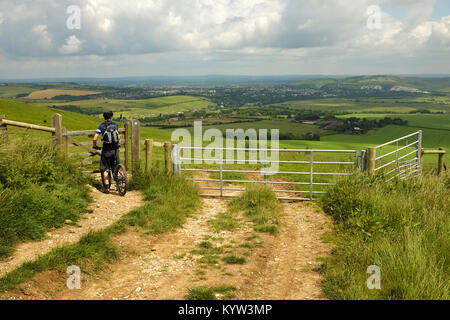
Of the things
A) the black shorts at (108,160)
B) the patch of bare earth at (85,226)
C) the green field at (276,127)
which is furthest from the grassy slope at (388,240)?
the green field at (276,127)

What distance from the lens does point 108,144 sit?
11.1m

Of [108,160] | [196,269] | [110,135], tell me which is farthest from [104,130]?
[196,269]

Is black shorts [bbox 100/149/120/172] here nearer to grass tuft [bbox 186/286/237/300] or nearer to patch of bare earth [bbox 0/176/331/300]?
patch of bare earth [bbox 0/176/331/300]

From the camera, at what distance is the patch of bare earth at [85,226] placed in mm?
6504

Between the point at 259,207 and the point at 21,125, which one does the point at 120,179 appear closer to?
the point at 21,125

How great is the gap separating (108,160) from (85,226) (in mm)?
3192

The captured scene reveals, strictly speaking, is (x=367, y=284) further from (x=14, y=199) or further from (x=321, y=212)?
(x=14, y=199)

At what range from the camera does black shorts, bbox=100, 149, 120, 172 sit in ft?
36.5

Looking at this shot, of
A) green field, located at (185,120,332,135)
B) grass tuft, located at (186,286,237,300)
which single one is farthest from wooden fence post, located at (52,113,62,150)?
green field, located at (185,120,332,135)

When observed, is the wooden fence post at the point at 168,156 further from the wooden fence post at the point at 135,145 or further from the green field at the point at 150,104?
the green field at the point at 150,104

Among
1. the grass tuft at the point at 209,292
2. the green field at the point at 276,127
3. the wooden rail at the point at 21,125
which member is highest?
the wooden rail at the point at 21,125

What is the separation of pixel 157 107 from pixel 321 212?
141 meters

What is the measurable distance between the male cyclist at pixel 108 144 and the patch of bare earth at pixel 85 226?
0.78 meters
